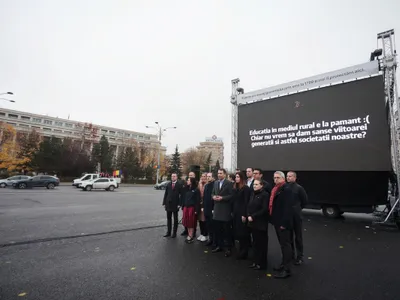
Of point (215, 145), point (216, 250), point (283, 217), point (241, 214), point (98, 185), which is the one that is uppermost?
point (215, 145)

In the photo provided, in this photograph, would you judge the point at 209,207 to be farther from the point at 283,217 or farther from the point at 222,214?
the point at 283,217

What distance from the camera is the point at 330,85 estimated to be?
29.3 feet

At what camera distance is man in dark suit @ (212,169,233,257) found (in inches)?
197

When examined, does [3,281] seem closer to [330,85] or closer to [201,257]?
[201,257]

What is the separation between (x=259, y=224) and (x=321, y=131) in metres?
6.40

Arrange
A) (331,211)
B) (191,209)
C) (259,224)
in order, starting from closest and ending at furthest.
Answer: (259,224) → (191,209) → (331,211)

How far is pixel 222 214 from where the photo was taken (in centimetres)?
505

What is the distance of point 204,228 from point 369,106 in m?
7.30

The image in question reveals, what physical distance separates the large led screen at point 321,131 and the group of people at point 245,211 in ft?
14.1

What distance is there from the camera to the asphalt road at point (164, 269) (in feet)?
10.2

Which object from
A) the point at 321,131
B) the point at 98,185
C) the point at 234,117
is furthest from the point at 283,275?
the point at 98,185

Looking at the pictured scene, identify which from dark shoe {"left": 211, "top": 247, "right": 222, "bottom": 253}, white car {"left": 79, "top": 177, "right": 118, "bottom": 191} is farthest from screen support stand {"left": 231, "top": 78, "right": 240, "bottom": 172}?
white car {"left": 79, "top": 177, "right": 118, "bottom": 191}

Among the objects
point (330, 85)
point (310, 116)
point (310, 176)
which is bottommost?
point (310, 176)

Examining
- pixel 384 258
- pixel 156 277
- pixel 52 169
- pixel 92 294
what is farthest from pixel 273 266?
pixel 52 169
